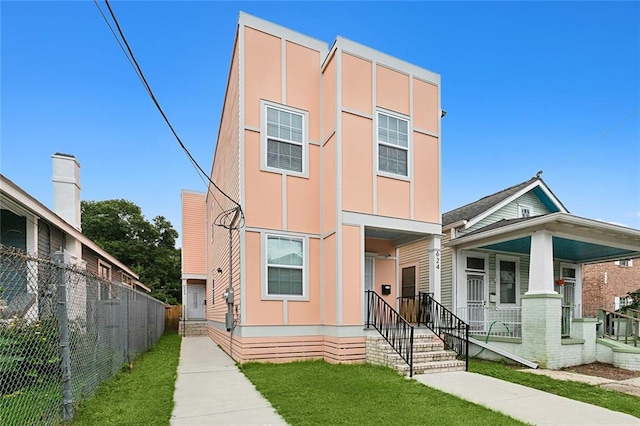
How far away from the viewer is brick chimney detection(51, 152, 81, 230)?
1160 cm

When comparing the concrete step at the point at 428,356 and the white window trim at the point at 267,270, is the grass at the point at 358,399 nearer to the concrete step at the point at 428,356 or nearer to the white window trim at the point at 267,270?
the concrete step at the point at 428,356

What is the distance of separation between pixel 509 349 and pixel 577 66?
34.8 feet

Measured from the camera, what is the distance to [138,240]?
111 feet

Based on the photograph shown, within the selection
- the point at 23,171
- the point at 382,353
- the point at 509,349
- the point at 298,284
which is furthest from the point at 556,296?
the point at 23,171

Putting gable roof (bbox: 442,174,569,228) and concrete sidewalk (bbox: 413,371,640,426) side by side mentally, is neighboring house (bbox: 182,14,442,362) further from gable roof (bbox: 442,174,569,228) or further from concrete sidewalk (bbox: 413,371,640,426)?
gable roof (bbox: 442,174,569,228)

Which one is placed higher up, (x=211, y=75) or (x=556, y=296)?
(x=211, y=75)

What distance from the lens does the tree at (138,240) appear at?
3198cm

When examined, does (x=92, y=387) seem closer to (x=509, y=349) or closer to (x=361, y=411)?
(x=361, y=411)

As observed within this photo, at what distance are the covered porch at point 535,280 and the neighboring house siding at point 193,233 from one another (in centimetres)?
1405

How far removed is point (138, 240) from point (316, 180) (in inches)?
1153

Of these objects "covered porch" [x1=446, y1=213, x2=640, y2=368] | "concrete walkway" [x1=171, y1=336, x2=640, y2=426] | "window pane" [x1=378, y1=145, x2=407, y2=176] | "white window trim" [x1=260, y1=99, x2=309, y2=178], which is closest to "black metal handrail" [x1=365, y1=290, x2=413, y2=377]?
"concrete walkway" [x1=171, y1=336, x2=640, y2=426]

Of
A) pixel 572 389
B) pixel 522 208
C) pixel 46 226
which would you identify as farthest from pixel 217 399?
pixel 522 208

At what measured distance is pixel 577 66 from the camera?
13.7m

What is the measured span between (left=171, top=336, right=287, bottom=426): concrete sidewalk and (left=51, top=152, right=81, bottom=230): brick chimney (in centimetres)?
661
